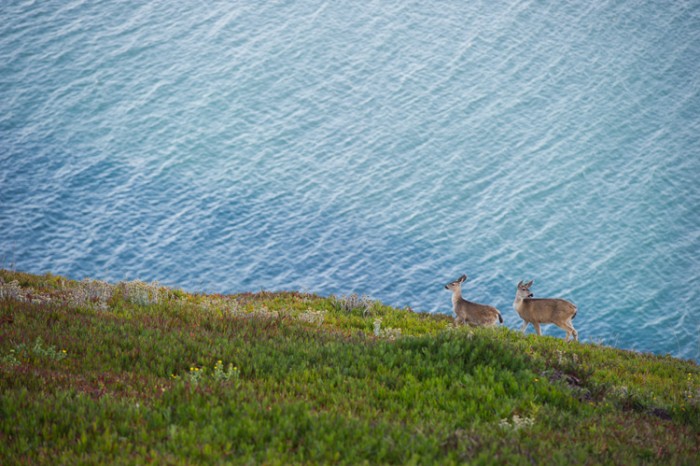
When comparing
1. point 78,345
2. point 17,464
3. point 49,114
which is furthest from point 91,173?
point 17,464

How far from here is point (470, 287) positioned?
2789cm

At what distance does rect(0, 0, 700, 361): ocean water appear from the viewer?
28141mm

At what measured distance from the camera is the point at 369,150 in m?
36.1

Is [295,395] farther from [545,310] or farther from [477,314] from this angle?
[545,310]

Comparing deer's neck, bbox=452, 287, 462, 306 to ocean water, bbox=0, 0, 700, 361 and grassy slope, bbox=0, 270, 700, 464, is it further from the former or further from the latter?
ocean water, bbox=0, 0, 700, 361

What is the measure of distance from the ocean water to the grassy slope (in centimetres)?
1398

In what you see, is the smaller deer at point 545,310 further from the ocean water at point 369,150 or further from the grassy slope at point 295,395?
the ocean water at point 369,150

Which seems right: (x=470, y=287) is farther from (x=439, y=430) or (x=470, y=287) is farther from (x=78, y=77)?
(x=78, y=77)

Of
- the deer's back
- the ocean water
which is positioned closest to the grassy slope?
the deer's back

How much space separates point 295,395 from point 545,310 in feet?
37.4

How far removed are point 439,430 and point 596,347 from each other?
9.29 m

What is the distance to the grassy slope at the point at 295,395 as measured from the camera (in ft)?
25.3

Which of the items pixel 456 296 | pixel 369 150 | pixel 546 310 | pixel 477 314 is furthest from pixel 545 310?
pixel 369 150

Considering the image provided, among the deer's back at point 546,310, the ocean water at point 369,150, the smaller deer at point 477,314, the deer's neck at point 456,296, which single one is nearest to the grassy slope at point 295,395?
the smaller deer at point 477,314
